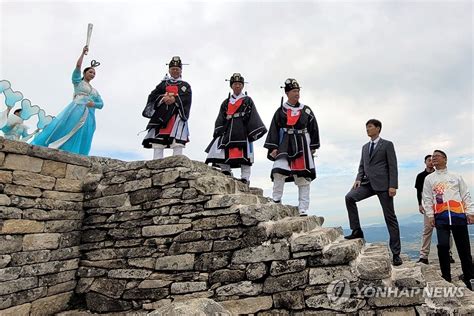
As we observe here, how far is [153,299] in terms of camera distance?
3.69 metres

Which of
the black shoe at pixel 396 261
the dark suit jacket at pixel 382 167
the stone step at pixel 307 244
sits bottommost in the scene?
the black shoe at pixel 396 261

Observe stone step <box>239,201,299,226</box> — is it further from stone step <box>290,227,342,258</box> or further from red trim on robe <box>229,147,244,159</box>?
red trim on robe <box>229,147,244,159</box>

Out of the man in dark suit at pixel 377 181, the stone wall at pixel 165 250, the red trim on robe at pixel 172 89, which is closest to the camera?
the stone wall at pixel 165 250

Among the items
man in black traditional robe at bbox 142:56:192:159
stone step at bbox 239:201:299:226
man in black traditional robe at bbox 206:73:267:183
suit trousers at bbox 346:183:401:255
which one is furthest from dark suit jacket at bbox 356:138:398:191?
man in black traditional robe at bbox 142:56:192:159

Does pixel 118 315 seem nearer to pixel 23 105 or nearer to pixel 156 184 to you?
pixel 156 184

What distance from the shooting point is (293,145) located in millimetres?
4738

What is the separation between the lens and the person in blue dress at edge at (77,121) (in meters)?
4.81

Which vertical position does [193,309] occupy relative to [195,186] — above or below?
below

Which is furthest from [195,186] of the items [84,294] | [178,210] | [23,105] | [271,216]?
[23,105]

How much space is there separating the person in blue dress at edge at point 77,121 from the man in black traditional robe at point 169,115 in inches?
35.6

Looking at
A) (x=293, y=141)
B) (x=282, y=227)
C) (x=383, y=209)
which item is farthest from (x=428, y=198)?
(x=282, y=227)

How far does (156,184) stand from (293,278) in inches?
81.9

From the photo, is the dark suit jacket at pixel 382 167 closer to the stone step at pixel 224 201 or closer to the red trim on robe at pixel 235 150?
the stone step at pixel 224 201

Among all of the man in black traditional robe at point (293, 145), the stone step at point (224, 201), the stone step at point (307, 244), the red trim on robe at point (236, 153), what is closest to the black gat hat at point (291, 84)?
the man in black traditional robe at point (293, 145)
